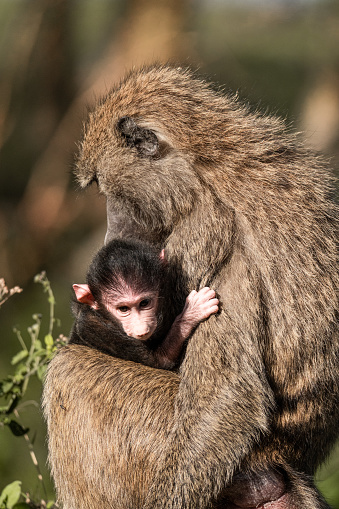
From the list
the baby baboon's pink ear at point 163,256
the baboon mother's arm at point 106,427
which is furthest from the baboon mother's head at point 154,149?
the baboon mother's arm at point 106,427

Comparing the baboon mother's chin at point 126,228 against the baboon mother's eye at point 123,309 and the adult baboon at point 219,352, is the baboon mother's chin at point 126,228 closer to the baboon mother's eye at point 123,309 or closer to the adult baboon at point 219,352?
the adult baboon at point 219,352

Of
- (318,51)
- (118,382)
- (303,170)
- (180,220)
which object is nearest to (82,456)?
(118,382)

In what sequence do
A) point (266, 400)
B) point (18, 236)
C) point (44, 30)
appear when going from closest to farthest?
point (266, 400), point (44, 30), point (18, 236)

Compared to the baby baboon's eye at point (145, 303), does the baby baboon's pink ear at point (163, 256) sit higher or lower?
higher

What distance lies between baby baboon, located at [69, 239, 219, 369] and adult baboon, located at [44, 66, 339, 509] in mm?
100

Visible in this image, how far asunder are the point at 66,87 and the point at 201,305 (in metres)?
7.13

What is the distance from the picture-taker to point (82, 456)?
323 centimetres

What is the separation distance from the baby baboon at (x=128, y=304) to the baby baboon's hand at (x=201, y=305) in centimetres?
23

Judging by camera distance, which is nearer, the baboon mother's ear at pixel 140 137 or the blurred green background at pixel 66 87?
the baboon mother's ear at pixel 140 137

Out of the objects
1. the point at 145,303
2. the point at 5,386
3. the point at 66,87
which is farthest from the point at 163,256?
the point at 66,87

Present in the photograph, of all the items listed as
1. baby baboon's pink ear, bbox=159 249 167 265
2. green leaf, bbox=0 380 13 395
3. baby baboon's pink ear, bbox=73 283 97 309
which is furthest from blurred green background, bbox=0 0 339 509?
baby baboon's pink ear, bbox=159 249 167 265

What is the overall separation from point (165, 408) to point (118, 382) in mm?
246

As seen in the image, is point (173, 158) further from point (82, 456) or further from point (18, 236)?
point (18, 236)

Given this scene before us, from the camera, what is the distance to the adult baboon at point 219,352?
9.88 ft
